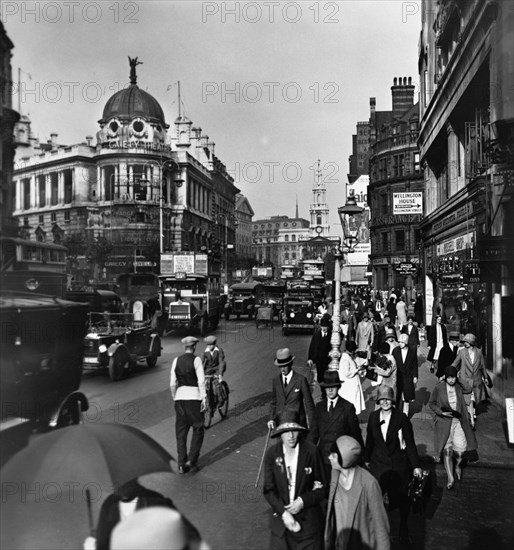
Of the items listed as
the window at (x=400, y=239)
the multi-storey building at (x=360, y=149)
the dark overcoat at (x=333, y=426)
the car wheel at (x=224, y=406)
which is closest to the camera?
the dark overcoat at (x=333, y=426)

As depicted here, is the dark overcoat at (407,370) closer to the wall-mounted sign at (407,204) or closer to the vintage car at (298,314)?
the wall-mounted sign at (407,204)

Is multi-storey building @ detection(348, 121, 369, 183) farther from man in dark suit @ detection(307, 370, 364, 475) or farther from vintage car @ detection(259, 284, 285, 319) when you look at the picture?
man in dark suit @ detection(307, 370, 364, 475)

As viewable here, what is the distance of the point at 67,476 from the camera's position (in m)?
5.20

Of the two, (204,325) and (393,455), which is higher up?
(204,325)

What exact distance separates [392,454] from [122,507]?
10.4ft

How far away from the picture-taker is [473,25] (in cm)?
1466

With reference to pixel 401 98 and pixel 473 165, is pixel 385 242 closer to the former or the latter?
pixel 401 98

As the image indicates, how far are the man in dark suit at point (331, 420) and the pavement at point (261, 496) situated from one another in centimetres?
109

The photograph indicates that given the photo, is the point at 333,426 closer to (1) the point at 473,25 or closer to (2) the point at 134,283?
(2) the point at 134,283

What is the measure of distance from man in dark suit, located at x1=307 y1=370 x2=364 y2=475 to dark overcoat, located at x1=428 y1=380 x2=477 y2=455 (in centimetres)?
203

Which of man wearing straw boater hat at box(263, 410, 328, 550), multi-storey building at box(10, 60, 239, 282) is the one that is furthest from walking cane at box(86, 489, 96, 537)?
multi-storey building at box(10, 60, 239, 282)

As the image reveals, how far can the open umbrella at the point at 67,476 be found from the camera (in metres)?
4.99

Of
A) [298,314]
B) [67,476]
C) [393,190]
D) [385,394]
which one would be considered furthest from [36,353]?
[393,190]

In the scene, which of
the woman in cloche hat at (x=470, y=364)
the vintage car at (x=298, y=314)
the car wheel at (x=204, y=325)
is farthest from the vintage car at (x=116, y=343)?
the vintage car at (x=298, y=314)
